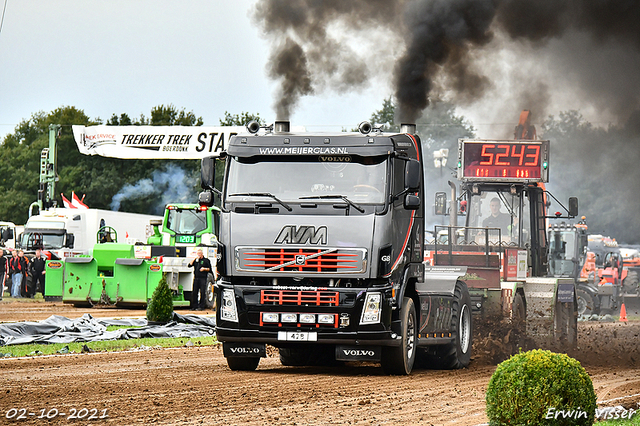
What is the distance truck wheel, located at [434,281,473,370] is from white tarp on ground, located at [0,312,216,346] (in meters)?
6.66

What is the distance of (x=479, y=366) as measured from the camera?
14492 millimetres

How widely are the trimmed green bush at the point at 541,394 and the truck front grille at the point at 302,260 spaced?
527 cm

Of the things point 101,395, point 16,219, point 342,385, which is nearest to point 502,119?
point 342,385

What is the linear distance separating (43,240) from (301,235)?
28.3m

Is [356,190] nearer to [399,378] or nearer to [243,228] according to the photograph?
[243,228]

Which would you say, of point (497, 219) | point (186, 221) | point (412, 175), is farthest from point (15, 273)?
point (412, 175)

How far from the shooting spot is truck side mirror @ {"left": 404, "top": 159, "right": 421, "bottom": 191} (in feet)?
38.9

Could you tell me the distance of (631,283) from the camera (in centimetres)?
3638

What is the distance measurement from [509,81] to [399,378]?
9261 mm

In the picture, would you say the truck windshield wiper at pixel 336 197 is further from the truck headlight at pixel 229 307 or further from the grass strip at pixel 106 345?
the grass strip at pixel 106 345

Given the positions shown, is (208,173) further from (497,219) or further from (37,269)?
(37,269)

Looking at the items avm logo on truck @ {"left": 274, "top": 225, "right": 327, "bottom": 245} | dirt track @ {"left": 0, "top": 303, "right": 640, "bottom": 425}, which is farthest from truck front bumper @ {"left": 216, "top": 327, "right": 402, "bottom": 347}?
avm logo on truck @ {"left": 274, "top": 225, "right": 327, "bottom": 245}

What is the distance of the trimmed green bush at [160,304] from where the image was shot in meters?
19.4

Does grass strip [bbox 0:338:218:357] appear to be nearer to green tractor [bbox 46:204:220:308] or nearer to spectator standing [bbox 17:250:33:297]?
green tractor [bbox 46:204:220:308]
